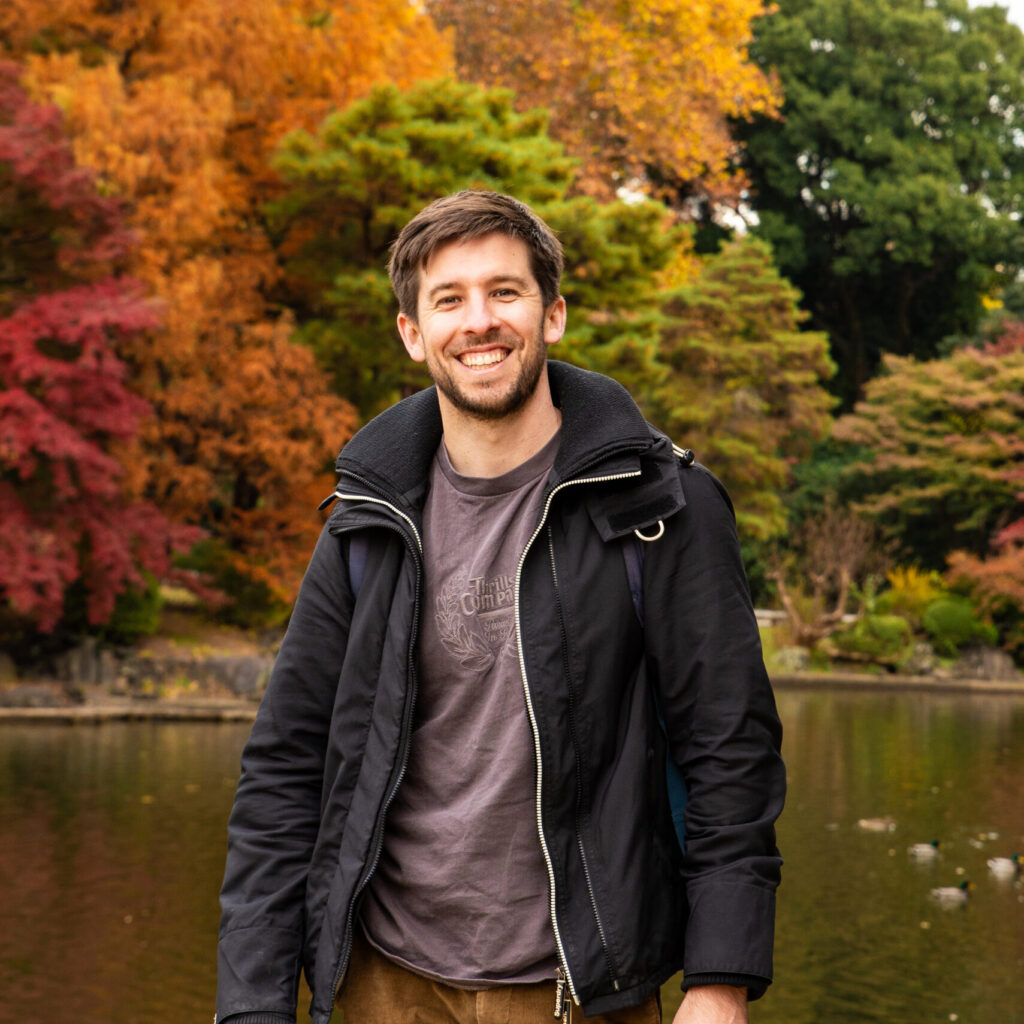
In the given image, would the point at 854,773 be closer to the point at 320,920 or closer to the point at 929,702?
the point at 929,702

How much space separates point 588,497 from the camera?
6.66 feet

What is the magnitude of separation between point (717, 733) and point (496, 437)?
0.50 meters

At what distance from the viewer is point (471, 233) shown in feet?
6.75

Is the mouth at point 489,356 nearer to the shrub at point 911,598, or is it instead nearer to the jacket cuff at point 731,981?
the jacket cuff at point 731,981

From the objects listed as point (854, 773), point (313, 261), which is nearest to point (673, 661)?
point (854, 773)

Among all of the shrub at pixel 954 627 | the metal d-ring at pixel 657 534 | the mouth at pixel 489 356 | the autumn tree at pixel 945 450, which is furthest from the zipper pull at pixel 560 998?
the autumn tree at pixel 945 450

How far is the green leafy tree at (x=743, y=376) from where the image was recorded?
23.6 metres

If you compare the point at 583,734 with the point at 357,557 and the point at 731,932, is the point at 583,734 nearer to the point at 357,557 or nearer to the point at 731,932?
the point at 731,932

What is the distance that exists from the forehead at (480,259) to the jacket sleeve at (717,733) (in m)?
0.38

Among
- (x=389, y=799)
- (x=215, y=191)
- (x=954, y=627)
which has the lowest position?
(x=954, y=627)

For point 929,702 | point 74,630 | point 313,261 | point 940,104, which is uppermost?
point 940,104

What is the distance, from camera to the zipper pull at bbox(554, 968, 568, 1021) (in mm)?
1918

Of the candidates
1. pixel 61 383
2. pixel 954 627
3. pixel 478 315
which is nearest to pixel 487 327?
pixel 478 315

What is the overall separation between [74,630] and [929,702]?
1040 cm
